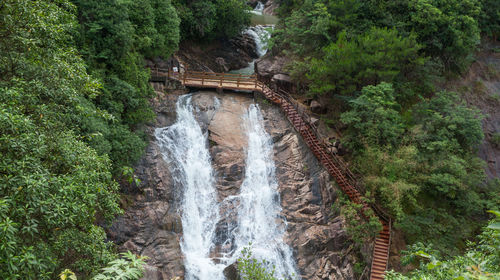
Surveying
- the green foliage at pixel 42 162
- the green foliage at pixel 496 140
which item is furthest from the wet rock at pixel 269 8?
the green foliage at pixel 42 162

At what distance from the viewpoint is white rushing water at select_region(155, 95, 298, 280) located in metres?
16.0

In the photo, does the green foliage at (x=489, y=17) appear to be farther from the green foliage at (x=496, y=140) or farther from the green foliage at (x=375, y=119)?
the green foliage at (x=375, y=119)

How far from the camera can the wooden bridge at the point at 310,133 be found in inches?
644

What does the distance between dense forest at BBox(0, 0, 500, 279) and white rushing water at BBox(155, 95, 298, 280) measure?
70.9 inches

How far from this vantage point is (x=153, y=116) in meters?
18.7

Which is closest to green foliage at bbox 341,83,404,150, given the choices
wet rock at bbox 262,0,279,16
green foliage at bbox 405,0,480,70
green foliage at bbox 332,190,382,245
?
green foliage at bbox 332,190,382,245

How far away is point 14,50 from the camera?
341 inches

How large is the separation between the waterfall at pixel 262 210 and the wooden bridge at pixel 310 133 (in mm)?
2477

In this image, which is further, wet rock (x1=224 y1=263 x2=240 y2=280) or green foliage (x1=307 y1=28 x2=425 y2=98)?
green foliage (x1=307 y1=28 x2=425 y2=98)

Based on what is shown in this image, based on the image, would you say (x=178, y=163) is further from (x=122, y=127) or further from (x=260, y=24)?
(x=260, y=24)

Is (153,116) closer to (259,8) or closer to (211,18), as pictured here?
(211,18)

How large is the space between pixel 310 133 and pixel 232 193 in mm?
6231

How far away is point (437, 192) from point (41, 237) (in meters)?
18.2

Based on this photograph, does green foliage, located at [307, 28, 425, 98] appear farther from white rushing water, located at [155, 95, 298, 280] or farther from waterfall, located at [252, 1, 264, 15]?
waterfall, located at [252, 1, 264, 15]
